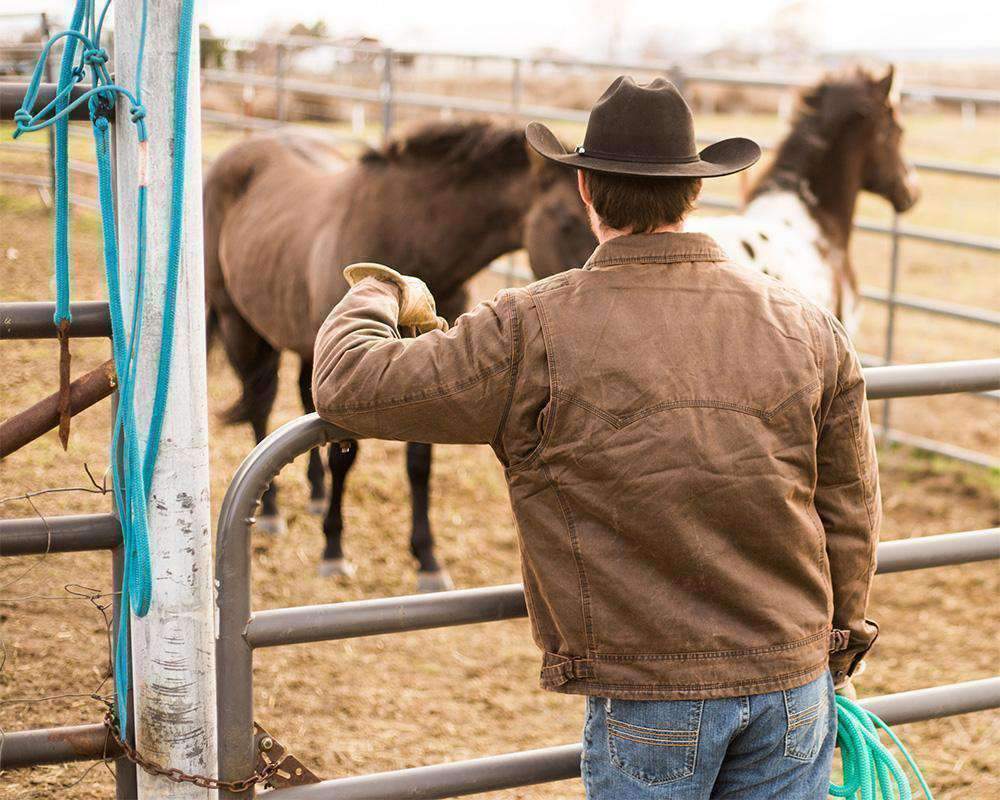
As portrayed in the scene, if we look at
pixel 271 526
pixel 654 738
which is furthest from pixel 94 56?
pixel 271 526

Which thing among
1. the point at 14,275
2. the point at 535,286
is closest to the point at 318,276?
the point at 535,286

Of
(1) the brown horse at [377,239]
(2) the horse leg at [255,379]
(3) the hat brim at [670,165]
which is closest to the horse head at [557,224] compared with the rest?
(1) the brown horse at [377,239]

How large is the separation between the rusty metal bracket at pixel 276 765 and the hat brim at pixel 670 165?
3.11 feet

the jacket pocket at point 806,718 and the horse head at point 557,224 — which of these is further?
the horse head at point 557,224

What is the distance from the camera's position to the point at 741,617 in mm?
1487

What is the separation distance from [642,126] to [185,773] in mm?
1121

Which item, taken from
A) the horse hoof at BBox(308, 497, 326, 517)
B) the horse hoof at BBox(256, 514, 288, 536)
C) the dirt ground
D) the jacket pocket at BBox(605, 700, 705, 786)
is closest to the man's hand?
the jacket pocket at BBox(605, 700, 705, 786)

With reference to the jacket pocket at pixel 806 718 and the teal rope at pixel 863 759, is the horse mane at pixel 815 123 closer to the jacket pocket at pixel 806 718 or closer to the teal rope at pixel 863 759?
the teal rope at pixel 863 759

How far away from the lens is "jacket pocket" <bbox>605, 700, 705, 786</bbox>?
4.82 ft

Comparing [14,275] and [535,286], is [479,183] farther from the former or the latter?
[14,275]

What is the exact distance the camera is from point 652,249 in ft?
4.94

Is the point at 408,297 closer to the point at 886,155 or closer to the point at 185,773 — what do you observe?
the point at 185,773

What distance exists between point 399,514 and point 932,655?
2.35m

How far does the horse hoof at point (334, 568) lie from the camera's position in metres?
4.31
